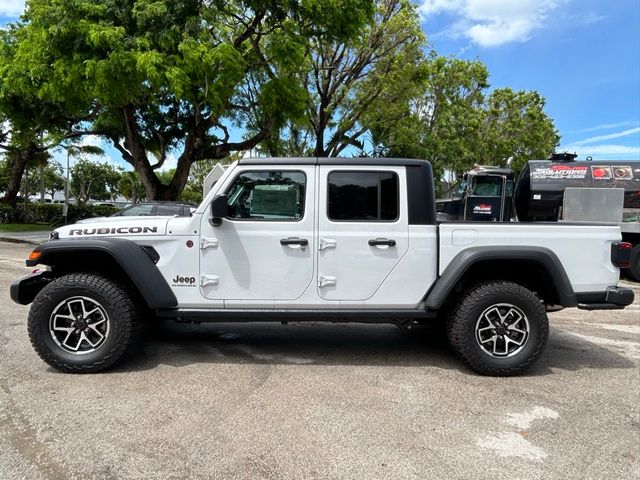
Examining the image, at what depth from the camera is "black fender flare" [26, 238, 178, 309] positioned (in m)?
4.07

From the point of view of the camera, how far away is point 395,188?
14.4ft

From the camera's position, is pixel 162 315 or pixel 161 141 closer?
pixel 162 315

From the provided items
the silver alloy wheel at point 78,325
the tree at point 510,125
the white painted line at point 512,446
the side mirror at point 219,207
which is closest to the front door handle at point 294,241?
the side mirror at point 219,207

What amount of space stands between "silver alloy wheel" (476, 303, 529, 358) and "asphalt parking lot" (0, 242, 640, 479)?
0.92ft

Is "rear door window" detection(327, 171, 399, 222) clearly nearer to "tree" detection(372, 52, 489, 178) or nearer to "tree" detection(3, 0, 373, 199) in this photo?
"tree" detection(3, 0, 373, 199)

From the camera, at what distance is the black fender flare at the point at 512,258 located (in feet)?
13.7

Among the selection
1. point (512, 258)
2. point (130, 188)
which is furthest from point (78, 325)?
point (130, 188)

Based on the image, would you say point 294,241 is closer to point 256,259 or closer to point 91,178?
point 256,259

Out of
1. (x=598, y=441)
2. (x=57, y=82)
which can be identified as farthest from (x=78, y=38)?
(x=598, y=441)

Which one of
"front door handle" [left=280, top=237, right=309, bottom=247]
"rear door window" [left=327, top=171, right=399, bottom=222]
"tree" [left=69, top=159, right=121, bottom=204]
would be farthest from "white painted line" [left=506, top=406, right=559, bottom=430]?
"tree" [left=69, top=159, right=121, bottom=204]

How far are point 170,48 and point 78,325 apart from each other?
34.3ft

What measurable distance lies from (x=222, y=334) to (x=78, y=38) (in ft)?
34.6

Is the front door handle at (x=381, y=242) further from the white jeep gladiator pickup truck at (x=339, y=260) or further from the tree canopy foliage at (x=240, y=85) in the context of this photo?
the tree canopy foliage at (x=240, y=85)

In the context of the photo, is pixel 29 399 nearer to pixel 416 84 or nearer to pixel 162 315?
pixel 162 315
